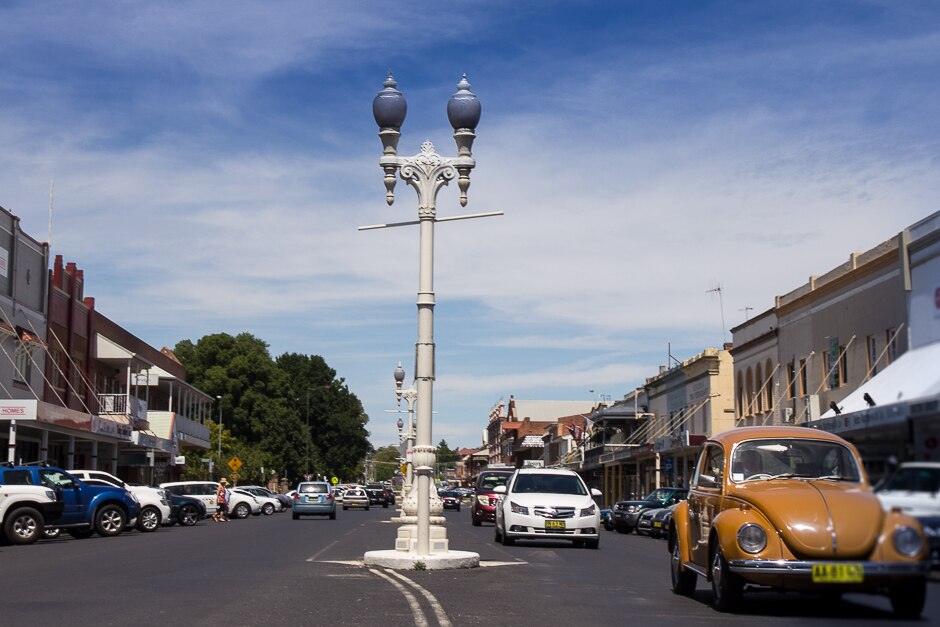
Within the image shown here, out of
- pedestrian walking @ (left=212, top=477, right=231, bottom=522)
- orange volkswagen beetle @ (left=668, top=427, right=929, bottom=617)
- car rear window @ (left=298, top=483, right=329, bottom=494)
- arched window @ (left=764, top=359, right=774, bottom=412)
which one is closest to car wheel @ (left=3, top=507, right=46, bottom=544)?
pedestrian walking @ (left=212, top=477, right=231, bottom=522)

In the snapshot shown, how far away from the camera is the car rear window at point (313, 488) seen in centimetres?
5006

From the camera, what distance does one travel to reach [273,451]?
89812 mm

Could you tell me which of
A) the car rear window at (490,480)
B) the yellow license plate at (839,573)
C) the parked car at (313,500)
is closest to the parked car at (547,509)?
the car rear window at (490,480)

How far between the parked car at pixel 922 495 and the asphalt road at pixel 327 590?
75.0 inches

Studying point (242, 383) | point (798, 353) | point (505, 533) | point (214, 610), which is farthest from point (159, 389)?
point (798, 353)

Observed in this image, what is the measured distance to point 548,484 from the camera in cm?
2503

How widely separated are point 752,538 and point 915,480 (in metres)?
2.82

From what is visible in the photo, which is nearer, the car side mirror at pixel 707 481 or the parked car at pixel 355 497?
the car side mirror at pixel 707 481

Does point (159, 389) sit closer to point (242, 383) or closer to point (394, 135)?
point (242, 383)

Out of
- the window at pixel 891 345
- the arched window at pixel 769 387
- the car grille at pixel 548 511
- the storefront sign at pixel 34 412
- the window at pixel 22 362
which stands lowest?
the car grille at pixel 548 511

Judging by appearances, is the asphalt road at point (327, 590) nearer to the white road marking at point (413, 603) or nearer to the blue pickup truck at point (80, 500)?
the white road marking at point (413, 603)

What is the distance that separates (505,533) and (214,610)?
13.1 m

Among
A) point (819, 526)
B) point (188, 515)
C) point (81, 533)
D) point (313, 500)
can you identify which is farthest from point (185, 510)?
point (819, 526)

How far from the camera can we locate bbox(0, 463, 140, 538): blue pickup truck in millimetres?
26312
